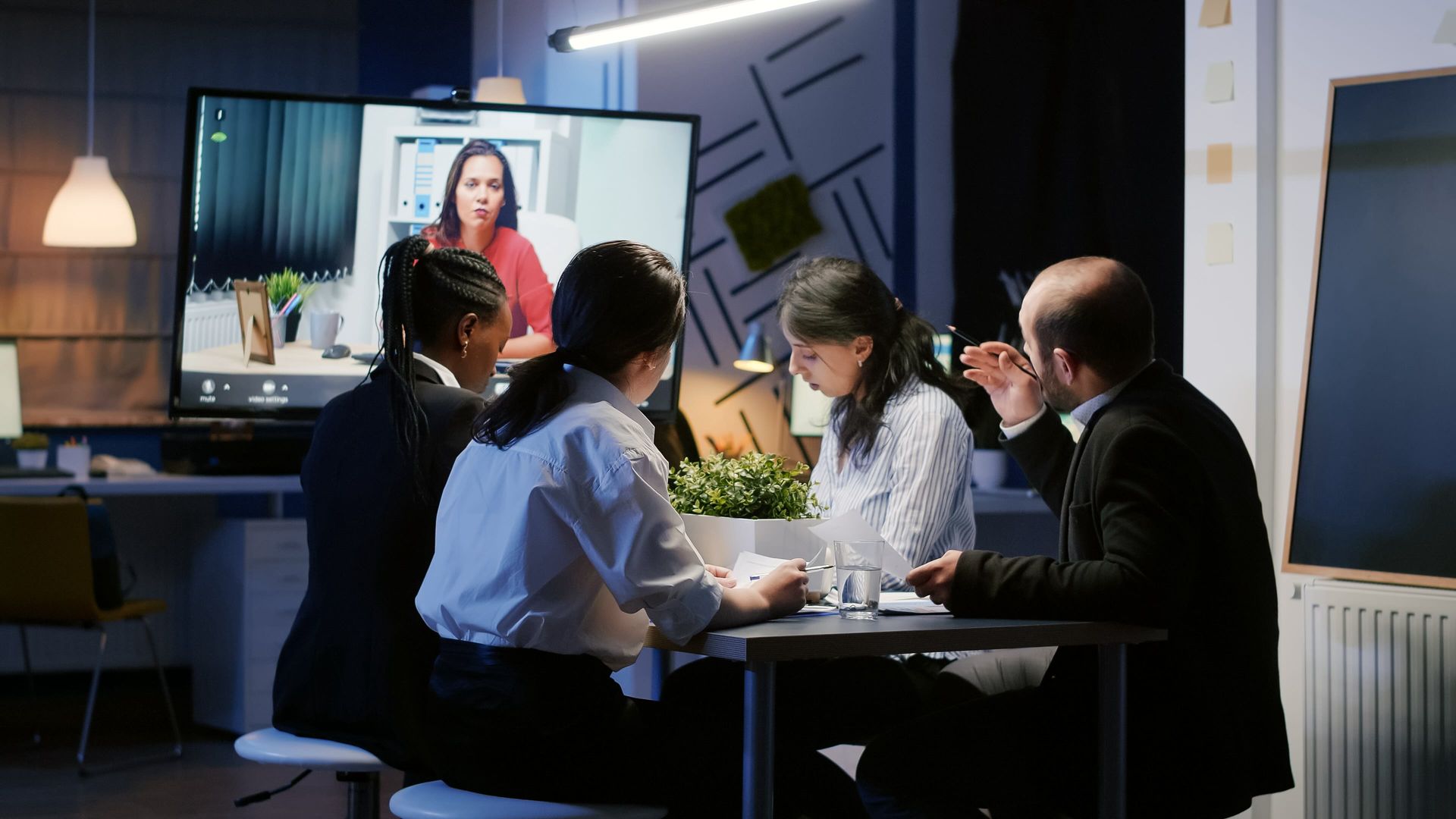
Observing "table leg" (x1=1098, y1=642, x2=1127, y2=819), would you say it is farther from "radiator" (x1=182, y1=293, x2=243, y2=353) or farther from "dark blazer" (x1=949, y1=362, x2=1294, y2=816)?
"radiator" (x1=182, y1=293, x2=243, y2=353)

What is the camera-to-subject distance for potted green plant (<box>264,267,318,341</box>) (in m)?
4.21

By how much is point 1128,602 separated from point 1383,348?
131 centimetres

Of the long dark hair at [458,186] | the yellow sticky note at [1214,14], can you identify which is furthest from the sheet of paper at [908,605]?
the long dark hair at [458,186]

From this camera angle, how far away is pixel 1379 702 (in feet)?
9.03

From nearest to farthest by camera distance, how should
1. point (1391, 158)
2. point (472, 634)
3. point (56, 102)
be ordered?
point (472, 634)
point (1391, 158)
point (56, 102)

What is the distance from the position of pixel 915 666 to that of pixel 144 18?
16.1 feet

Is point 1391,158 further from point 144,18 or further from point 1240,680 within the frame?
point 144,18

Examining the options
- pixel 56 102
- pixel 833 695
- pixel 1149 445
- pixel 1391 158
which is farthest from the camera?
pixel 56 102

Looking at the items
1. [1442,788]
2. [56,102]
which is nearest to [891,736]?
[1442,788]

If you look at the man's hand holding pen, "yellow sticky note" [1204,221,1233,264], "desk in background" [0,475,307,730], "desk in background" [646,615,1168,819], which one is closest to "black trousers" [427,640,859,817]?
"desk in background" [646,615,1168,819]

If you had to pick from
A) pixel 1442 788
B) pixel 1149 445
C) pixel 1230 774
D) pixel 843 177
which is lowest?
pixel 1442 788

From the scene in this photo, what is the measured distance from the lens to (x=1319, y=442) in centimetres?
293

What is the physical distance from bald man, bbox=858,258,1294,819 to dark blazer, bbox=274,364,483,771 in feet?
2.23

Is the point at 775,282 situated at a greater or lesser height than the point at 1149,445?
greater
